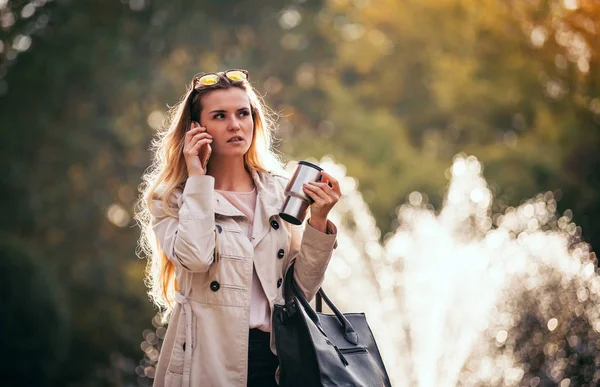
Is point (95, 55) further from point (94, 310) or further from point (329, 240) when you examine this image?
point (329, 240)

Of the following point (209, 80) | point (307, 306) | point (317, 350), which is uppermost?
point (209, 80)

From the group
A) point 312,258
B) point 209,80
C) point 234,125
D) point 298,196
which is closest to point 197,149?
point 234,125

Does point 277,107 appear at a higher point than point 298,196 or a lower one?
higher

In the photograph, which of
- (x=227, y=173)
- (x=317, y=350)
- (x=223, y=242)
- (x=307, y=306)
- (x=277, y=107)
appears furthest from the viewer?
(x=277, y=107)

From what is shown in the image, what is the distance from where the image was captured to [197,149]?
3170 millimetres

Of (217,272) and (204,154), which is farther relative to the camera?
(204,154)

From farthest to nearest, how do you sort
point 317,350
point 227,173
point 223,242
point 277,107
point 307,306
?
point 277,107 < point 227,173 < point 223,242 < point 307,306 < point 317,350

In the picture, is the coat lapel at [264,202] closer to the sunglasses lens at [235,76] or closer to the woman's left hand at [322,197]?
the woman's left hand at [322,197]

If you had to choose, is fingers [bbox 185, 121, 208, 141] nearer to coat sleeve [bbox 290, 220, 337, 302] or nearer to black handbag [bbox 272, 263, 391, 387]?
coat sleeve [bbox 290, 220, 337, 302]

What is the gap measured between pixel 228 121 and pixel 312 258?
1.86 ft

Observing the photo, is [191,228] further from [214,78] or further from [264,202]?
[214,78]

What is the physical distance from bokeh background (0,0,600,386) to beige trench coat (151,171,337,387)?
10.5 metres

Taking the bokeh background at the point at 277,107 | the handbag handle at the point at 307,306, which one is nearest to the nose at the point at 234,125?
the handbag handle at the point at 307,306

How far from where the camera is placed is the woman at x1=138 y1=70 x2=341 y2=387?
9.85 ft
